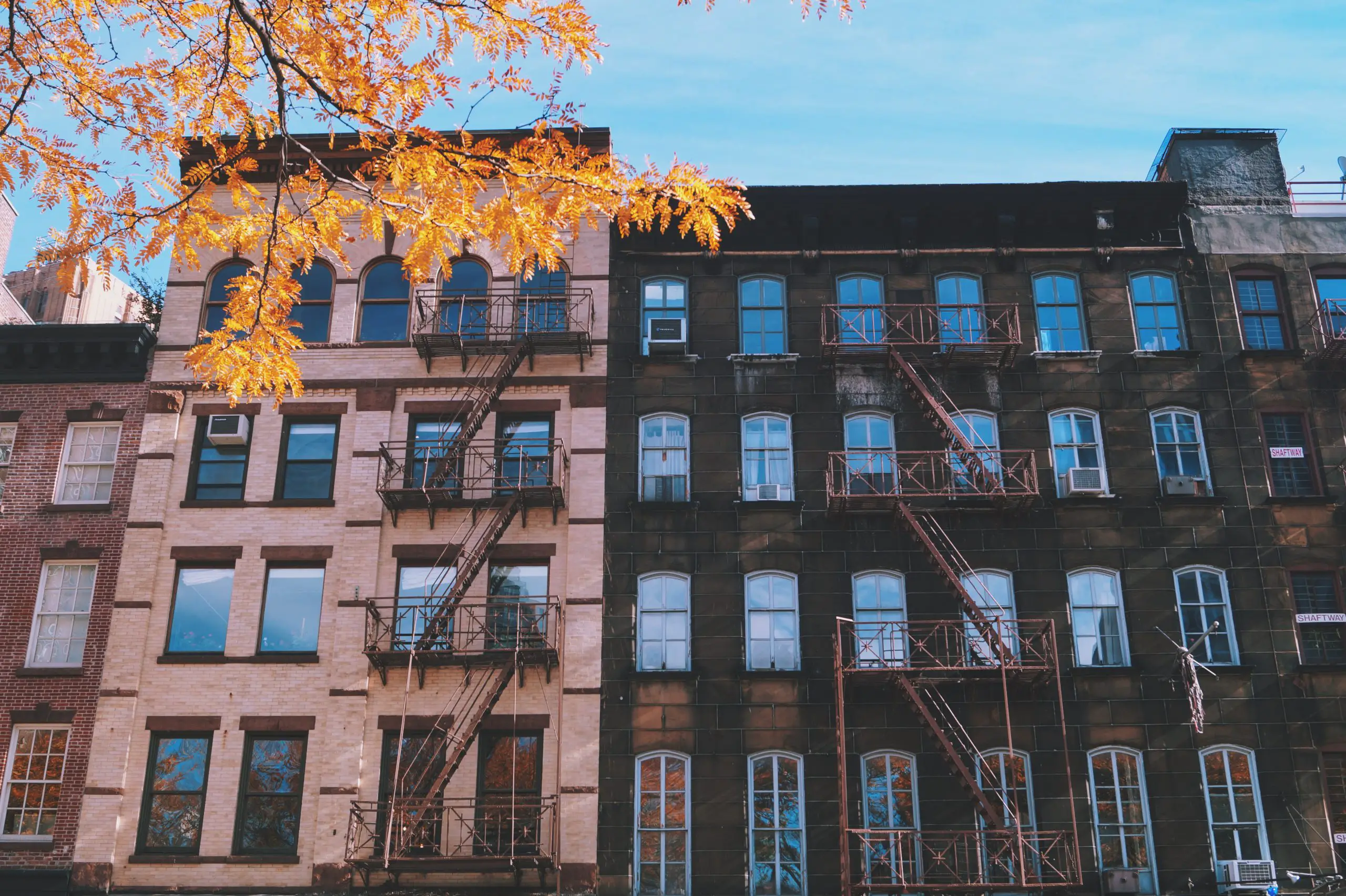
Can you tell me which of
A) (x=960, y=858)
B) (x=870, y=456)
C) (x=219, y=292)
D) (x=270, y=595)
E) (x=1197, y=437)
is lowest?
(x=960, y=858)

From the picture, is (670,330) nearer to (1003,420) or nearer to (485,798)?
(1003,420)

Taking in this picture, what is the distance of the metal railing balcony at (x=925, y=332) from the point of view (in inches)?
1027

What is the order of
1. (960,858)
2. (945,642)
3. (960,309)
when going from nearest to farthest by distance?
(960,858) < (945,642) < (960,309)

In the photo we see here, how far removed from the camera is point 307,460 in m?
26.2

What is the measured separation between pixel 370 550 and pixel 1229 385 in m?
18.0

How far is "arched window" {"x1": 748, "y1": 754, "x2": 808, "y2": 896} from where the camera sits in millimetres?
22562

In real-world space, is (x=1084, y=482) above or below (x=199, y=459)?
below

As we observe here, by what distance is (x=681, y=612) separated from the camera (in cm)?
2469

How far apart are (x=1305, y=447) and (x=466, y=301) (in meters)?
17.7

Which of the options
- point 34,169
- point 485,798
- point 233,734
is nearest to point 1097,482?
point 485,798

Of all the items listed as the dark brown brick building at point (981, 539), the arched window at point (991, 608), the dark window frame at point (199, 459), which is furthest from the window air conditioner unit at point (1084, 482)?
the dark window frame at point (199, 459)

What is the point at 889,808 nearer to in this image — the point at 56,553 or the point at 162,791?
the point at 162,791

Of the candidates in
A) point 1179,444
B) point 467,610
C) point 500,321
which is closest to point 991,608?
point 1179,444

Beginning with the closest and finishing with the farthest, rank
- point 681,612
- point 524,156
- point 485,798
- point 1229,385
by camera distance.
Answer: point 524,156, point 485,798, point 681,612, point 1229,385
